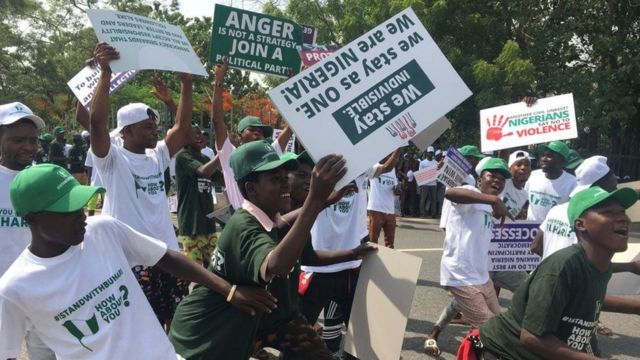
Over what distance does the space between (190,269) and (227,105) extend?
1167 inches

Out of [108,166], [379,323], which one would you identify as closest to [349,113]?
[379,323]

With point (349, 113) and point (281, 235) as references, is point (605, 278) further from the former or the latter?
point (281, 235)

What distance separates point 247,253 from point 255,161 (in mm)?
439

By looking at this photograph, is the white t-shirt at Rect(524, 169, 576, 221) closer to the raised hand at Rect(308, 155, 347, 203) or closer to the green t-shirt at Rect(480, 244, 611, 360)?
the green t-shirt at Rect(480, 244, 611, 360)

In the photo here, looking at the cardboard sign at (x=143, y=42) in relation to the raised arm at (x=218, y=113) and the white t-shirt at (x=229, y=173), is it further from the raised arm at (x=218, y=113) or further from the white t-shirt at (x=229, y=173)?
the white t-shirt at (x=229, y=173)

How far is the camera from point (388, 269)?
385 cm

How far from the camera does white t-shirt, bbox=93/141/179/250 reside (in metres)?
3.96

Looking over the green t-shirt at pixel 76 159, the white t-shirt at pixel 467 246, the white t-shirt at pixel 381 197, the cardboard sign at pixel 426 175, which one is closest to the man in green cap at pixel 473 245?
the white t-shirt at pixel 467 246

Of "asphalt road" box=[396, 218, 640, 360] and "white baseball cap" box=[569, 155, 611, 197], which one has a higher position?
"white baseball cap" box=[569, 155, 611, 197]

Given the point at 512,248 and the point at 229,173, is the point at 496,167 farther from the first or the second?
the point at 229,173

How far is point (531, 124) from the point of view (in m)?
6.89

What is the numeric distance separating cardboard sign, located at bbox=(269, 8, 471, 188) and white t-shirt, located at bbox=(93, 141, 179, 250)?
1.88 m

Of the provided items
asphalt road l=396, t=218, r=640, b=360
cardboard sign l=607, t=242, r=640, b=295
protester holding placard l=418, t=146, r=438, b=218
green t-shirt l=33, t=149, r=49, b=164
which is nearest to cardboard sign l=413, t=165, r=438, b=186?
asphalt road l=396, t=218, r=640, b=360

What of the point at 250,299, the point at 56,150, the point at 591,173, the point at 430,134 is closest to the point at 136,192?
the point at 250,299
